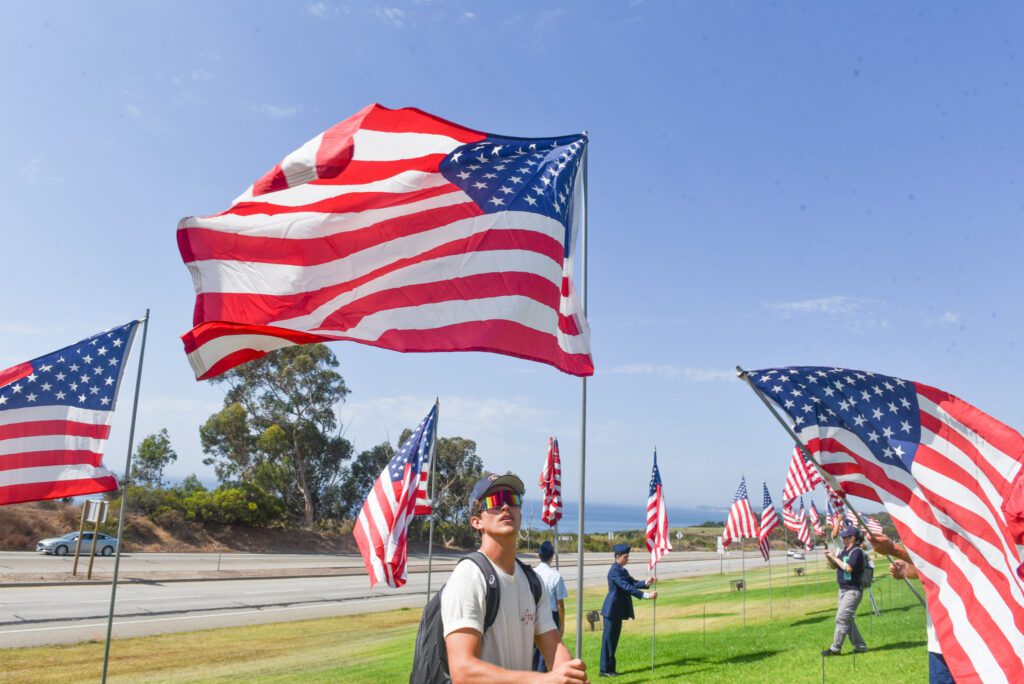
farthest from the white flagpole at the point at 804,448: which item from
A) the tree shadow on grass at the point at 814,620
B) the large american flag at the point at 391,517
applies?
the tree shadow on grass at the point at 814,620

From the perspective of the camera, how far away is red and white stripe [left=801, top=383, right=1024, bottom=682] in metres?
4.71

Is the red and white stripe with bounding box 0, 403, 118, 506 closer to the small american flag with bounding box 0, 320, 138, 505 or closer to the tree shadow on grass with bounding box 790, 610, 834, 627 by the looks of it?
the small american flag with bounding box 0, 320, 138, 505

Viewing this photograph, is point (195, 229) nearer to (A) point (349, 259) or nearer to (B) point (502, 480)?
(A) point (349, 259)

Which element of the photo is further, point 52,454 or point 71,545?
point 71,545

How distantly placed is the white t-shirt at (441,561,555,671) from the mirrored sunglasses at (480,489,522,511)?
0.98ft

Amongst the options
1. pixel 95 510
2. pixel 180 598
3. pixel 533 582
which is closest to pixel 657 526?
pixel 533 582

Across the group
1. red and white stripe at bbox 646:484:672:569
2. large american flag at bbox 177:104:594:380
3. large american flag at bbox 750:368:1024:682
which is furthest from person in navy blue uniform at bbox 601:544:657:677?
large american flag at bbox 177:104:594:380

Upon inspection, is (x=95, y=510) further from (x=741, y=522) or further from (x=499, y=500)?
(x=499, y=500)

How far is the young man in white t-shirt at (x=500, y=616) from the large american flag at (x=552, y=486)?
53.7 ft

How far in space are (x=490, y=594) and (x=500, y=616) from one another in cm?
14

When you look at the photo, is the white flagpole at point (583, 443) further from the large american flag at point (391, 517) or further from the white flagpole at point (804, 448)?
the large american flag at point (391, 517)

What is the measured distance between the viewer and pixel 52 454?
898 cm

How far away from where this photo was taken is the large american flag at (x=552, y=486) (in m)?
20.0

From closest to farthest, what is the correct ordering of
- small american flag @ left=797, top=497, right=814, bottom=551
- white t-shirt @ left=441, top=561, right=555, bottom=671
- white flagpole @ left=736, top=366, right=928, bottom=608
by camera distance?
white t-shirt @ left=441, top=561, right=555, bottom=671
white flagpole @ left=736, top=366, right=928, bottom=608
small american flag @ left=797, top=497, right=814, bottom=551
